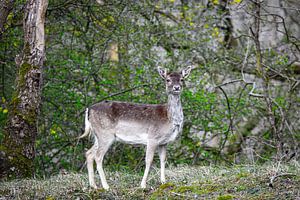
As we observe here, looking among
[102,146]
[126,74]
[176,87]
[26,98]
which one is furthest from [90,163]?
[126,74]

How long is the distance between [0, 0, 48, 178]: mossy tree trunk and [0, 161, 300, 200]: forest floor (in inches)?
30.1

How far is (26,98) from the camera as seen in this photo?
1045cm

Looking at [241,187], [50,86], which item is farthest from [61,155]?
[241,187]

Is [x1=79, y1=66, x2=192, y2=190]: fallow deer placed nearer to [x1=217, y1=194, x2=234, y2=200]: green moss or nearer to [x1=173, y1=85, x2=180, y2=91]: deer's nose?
[x1=173, y1=85, x2=180, y2=91]: deer's nose

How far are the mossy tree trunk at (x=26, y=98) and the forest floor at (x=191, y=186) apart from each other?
30.1 inches

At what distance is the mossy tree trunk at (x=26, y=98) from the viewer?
10422 mm

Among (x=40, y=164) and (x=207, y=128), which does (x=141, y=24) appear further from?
(x=40, y=164)

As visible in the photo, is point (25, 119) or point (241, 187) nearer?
point (241, 187)

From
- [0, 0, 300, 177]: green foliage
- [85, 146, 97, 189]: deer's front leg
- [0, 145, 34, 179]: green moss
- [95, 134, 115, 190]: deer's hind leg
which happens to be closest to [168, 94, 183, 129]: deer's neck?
[95, 134, 115, 190]: deer's hind leg

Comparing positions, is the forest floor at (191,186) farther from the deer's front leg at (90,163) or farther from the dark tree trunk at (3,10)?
the dark tree trunk at (3,10)

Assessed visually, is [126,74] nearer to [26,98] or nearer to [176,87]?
[26,98]

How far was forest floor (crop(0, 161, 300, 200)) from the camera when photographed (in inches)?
283

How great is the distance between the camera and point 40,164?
46.1ft

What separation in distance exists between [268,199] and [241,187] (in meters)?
0.69
